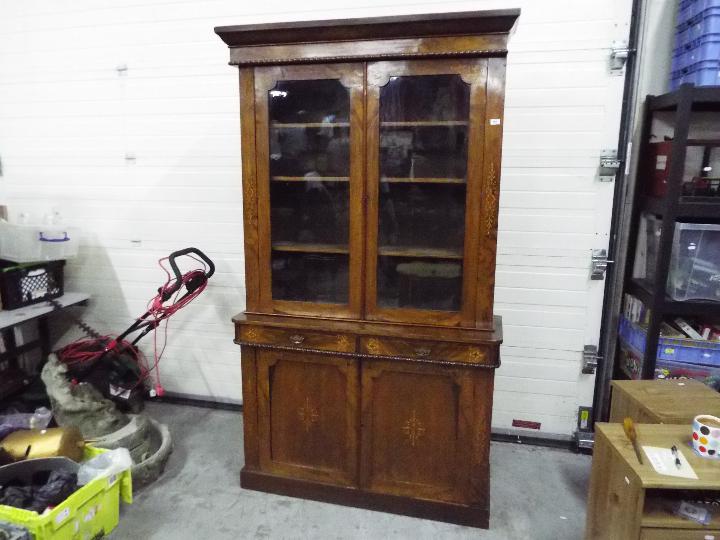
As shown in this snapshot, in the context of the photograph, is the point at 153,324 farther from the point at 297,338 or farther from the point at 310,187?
the point at 310,187

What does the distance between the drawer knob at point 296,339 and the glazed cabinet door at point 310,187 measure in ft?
0.36

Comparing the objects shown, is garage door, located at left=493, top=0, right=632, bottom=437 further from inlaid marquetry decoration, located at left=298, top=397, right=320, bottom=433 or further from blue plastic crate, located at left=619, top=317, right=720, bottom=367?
inlaid marquetry decoration, located at left=298, top=397, right=320, bottom=433

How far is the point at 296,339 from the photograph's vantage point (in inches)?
94.4

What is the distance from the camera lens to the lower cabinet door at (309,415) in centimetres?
241

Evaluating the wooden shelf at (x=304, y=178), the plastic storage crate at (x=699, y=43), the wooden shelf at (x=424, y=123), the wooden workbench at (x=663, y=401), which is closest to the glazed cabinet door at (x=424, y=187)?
the wooden shelf at (x=424, y=123)

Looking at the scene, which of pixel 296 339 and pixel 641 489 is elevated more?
pixel 296 339

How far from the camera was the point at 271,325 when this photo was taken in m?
2.41

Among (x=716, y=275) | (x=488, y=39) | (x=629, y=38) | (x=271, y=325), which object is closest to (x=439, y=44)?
(x=488, y=39)

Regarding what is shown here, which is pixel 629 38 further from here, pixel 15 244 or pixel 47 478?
pixel 15 244

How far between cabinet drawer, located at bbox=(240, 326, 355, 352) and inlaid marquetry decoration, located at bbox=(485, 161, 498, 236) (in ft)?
2.61

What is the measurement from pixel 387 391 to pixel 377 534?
2.12 feet

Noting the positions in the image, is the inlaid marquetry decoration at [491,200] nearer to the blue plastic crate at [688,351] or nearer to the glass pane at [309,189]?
the glass pane at [309,189]

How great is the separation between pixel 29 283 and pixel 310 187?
199 centimetres

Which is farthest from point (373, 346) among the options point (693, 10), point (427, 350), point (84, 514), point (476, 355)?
point (693, 10)
